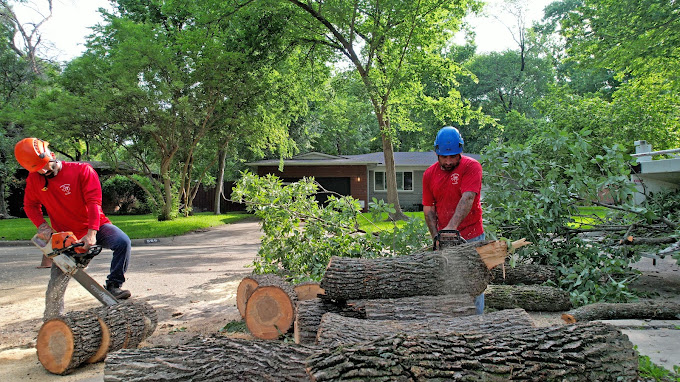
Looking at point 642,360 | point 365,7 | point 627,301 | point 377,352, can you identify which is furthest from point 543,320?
point 365,7

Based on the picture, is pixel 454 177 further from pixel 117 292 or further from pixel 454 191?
pixel 117 292

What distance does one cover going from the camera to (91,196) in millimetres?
4074

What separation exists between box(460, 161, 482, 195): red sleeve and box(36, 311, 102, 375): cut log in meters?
3.21

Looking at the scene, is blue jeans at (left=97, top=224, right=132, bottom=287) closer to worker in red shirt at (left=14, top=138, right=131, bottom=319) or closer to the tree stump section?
worker in red shirt at (left=14, top=138, right=131, bottom=319)

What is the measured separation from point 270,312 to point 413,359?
199 cm

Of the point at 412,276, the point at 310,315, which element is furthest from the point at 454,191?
the point at 310,315

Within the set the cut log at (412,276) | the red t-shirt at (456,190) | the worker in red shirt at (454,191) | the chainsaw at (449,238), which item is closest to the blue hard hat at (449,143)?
the worker in red shirt at (454,191)

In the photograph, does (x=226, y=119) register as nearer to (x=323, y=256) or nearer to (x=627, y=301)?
(x=323, y=256)

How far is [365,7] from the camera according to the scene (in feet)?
50.6

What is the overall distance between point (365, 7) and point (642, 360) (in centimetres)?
1467

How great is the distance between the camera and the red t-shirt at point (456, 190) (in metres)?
3.59

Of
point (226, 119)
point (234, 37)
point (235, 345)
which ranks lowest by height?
point (235, 345)

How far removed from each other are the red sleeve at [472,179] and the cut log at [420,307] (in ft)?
2.80

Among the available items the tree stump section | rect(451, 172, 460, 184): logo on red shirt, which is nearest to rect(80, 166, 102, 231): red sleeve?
the tree stump section
